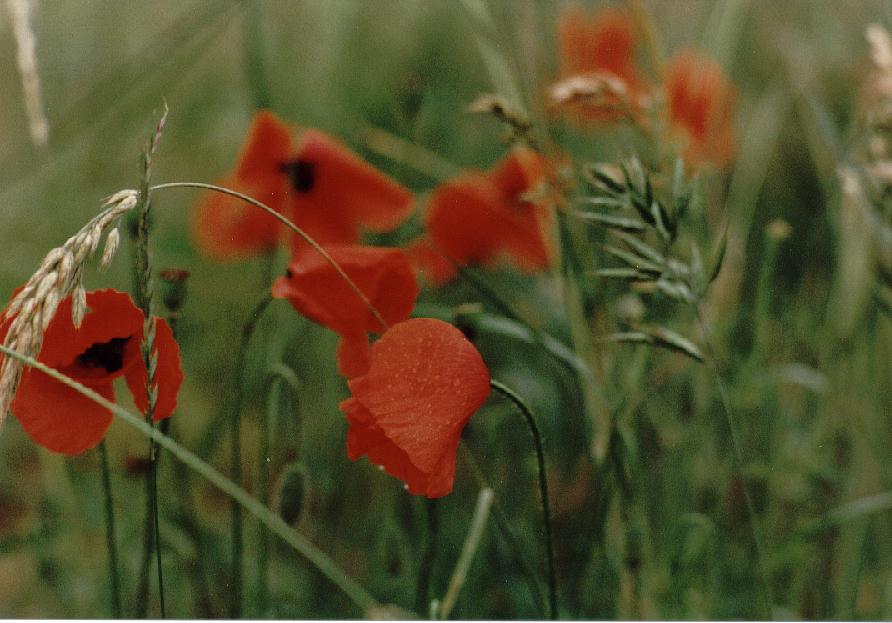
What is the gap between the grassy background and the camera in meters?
0.95

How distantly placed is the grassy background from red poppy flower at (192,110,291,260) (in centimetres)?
10

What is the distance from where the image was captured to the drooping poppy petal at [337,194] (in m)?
0.91

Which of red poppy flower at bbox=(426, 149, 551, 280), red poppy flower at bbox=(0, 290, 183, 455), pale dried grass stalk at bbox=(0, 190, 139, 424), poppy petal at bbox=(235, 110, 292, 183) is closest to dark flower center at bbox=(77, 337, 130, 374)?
red poppy flower at bbox=(0, 290, 183, 455)

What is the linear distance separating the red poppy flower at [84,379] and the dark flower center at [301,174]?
0.31m

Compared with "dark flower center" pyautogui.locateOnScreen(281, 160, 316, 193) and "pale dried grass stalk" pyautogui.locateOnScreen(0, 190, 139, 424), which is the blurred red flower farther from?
"pale dried grass stalk" pyautogui.locateOnScreen(0, 190, 139, 424)

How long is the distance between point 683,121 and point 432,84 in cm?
48

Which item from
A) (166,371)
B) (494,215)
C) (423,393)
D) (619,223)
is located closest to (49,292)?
(166,371)

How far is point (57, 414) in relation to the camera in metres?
0.63

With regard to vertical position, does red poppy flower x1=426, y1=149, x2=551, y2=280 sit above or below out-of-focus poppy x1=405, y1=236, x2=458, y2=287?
above

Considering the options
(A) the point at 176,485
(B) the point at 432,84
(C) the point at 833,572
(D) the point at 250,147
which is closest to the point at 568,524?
(C) the point at 833,572

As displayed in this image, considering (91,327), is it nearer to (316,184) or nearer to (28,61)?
(28,61)

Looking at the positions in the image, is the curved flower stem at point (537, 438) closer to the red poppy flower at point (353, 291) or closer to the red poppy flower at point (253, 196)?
the red poppy flower at point (353, 291)

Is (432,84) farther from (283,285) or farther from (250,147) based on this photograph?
(283,285)

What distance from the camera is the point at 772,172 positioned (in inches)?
56.8
